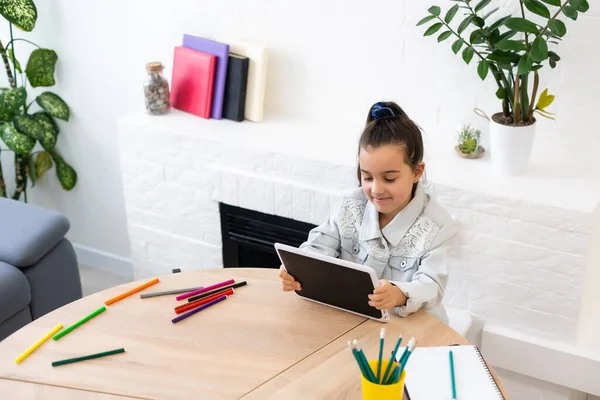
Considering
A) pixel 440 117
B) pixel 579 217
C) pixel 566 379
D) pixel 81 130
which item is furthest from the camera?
pixel 81 130

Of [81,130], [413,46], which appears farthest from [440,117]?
[81,130]

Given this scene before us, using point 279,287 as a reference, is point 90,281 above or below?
below

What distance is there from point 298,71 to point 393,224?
3.34ft

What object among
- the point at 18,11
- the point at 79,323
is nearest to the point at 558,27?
the point at 79,323

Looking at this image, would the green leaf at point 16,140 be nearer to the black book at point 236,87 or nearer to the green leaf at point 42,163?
the green leaf at point 42,163

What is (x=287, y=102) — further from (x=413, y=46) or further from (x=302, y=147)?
(x=413, y=46)

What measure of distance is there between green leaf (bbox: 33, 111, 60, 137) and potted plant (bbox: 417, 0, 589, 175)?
5.38 feet

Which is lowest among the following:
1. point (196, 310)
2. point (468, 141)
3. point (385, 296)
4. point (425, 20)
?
point (196, 310)

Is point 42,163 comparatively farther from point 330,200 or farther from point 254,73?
point 330,200

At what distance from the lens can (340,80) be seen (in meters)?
2.75

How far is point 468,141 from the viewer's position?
250 centimetres

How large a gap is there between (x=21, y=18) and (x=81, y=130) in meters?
0.53

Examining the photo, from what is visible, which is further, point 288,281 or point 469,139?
point 469,139

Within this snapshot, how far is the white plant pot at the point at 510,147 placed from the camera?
2322mm
